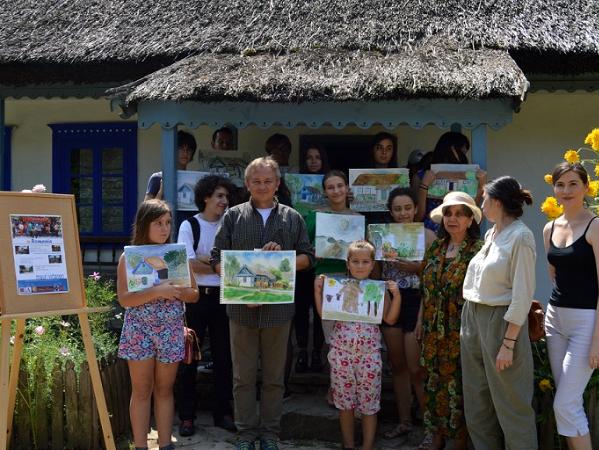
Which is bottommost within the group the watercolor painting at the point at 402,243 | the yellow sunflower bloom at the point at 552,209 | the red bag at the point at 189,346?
the red bag at the point at 189,346

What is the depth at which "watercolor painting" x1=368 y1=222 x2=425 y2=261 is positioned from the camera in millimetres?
4609

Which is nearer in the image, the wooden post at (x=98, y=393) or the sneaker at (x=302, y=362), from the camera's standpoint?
the wooden post at (x=98, y=393)

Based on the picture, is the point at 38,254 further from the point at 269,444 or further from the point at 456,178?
the point at 456,178

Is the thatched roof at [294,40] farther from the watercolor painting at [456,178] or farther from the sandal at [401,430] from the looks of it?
the sandal at [401,430]

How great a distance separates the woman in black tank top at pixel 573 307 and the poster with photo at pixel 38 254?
299cm

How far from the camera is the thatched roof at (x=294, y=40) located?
5.50m

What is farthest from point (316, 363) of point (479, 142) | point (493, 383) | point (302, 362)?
point (479, 142)

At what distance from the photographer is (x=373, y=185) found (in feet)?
17.4

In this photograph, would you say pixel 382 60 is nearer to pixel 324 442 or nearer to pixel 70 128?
pixel 324 442

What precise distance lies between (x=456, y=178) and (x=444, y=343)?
4.80 ft

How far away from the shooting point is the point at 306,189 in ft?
17.6

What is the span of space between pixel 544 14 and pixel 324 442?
16.6 feet

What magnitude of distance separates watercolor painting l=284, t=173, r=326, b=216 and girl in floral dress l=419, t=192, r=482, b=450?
130 cm

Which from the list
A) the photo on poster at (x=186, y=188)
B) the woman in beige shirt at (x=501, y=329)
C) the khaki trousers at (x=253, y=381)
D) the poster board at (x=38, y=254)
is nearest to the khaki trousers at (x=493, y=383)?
the woman in beige shirt at (x=501, y=329)
